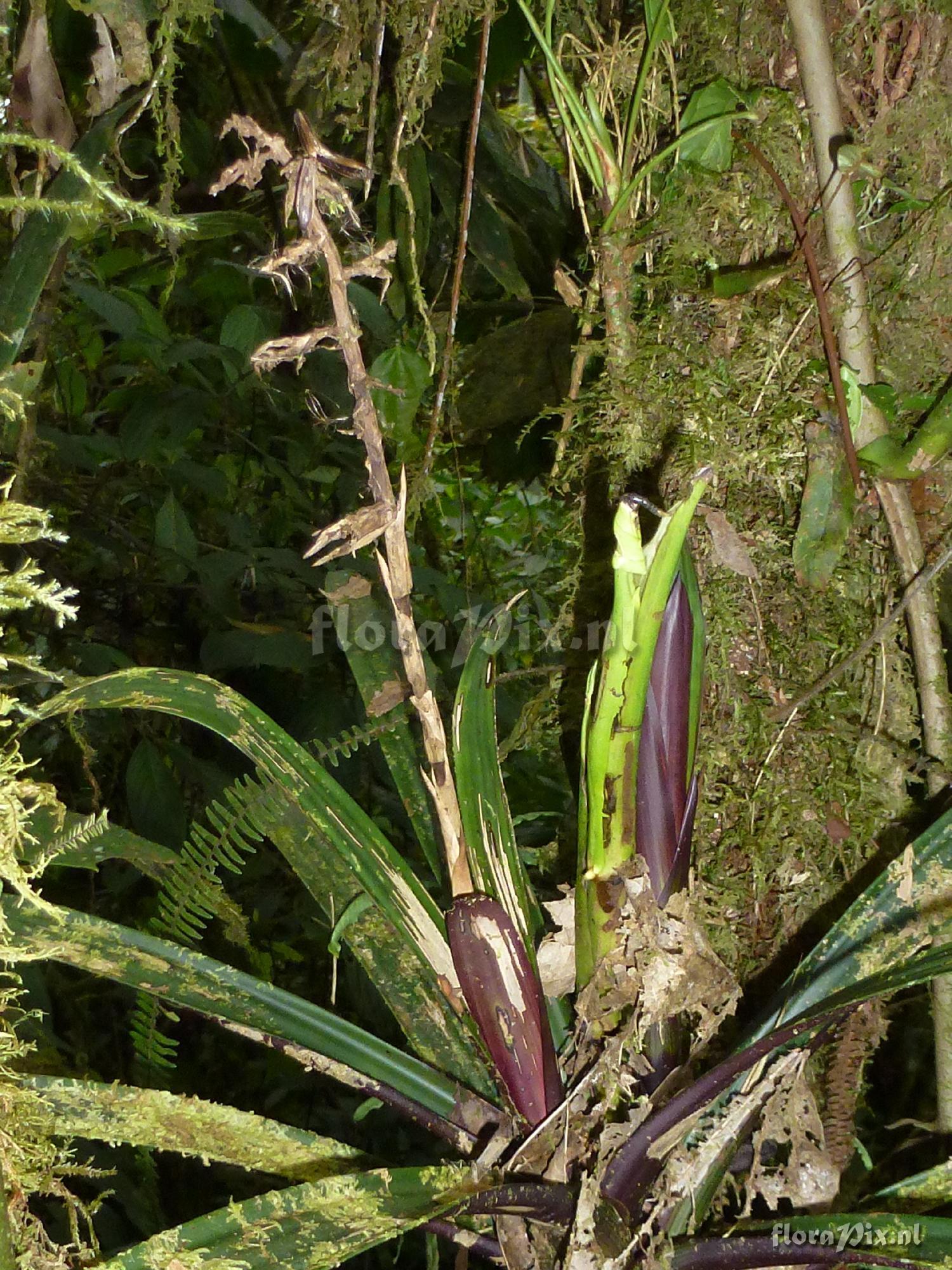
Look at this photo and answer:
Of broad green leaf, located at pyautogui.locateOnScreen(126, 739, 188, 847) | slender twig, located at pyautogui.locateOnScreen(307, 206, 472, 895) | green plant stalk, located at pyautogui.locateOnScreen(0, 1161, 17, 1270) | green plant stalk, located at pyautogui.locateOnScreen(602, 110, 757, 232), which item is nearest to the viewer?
green plant stalk, located at pyautogui.locateOnScreen(0, 1161, 17, 1270)

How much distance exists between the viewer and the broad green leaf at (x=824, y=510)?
0.82 meters

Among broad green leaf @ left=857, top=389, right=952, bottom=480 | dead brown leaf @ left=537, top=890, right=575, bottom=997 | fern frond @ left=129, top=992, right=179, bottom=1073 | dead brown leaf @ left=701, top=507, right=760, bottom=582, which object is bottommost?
fern frond @ left=129, top=992, right=179, bottom=1073

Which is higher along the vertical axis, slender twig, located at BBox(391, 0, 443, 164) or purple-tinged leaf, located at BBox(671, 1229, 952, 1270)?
slender twig, located at BBox(391, 0, 443, 164)

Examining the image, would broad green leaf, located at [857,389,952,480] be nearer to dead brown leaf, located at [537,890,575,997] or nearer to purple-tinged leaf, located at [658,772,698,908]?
purple-tinged leaf, located at [658,772,698,908]

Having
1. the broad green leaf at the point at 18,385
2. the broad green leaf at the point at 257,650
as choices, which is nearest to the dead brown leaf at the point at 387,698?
the broad green leaf at the point at 18,385

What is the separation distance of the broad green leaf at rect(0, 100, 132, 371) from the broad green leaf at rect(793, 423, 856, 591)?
61 centimetres

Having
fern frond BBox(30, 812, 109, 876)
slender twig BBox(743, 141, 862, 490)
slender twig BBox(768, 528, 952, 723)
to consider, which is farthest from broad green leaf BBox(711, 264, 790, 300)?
fern frond BBox(30, 812, 109, 876)

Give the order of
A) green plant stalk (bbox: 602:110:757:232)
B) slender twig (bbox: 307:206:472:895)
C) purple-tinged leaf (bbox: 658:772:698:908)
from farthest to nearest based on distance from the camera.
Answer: green plant stalk (bbox: 602:110:757:232) → purple-tinged leaf (bbox: 658:772:698:908) → slender twig (bbox: 307:206:472:895)

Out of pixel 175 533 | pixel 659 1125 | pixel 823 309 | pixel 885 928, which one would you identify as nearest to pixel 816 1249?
pixel 659 1125

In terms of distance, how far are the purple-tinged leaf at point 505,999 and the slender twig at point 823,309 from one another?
49cm

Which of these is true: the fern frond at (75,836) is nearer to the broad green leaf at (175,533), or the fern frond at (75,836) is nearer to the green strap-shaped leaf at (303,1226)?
the green strap-shaped leaf at (303,1226)

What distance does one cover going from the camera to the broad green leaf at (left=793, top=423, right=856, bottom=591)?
2.70 ft

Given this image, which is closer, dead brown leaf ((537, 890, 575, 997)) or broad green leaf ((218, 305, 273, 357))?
dead brown leaf ((537, 890, 575, 997))

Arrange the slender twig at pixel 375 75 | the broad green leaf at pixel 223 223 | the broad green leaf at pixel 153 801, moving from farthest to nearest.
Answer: the broad green leaf at pixel 153 801, the broad green leaf at pixel 223 223, the slender twig at pixel 375 75
